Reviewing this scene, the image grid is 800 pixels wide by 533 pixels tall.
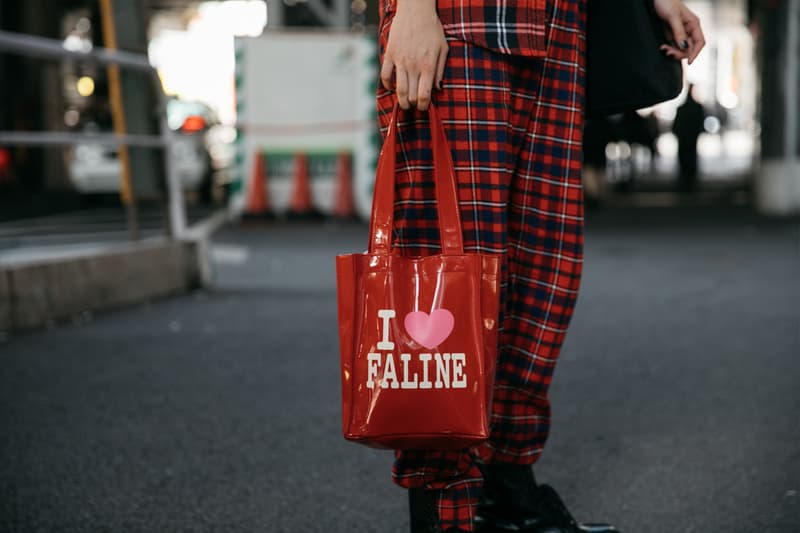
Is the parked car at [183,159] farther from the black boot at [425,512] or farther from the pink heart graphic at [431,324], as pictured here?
the pink heart graphic at [431,324]

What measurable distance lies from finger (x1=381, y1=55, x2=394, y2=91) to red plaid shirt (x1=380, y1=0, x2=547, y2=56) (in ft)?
0.34

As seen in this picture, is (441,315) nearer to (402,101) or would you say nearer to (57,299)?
(402,101)

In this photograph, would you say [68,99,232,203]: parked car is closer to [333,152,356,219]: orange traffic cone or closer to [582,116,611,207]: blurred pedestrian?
[333,152,356,219]: orange traffic cone

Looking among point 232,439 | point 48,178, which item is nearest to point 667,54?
point 232,439

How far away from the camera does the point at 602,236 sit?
7828 millimetres

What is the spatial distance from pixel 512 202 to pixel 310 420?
3.74 feet

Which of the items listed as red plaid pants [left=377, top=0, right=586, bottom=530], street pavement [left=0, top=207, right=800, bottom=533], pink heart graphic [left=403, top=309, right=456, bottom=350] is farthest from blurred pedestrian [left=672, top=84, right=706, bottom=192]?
pink heart graphic [left=403, top=309, right=456, bottom=350]

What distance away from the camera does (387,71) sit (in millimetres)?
1470

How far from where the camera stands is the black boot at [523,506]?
1.67 metres

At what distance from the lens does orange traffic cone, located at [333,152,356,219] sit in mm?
9961

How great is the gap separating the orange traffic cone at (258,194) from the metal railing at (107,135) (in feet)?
15.9

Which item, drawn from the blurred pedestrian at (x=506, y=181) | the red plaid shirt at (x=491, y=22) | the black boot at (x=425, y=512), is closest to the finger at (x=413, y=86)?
the blurred pedestrian at (x=506, y=181)

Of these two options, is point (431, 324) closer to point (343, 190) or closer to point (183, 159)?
point (343, 190)

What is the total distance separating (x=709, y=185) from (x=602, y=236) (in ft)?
32.2
